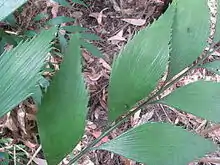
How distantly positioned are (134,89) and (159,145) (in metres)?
0.07

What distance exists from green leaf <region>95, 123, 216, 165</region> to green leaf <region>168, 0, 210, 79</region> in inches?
3.0

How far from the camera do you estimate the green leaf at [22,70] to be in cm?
45

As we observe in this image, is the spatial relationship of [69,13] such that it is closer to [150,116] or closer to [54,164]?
[150,116]

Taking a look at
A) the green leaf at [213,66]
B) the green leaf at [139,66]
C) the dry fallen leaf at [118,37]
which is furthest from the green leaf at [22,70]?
the dry fallen leaf at [118,37]

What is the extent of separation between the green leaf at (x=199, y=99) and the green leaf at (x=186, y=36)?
0.03 metres

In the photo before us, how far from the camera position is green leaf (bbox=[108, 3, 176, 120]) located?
0.51 metres

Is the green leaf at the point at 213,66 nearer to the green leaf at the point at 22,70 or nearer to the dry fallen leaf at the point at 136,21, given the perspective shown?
the green leaf at the point at 22,70

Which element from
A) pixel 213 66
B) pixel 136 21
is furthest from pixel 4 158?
pixel 136 21

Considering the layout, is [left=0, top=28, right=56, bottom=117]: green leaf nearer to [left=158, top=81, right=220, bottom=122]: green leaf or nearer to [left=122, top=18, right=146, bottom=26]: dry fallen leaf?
Answer: [left=158, top=81, right=220, bottom=122]: green leaf

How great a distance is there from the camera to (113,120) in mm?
518

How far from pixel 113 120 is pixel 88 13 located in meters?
1.35

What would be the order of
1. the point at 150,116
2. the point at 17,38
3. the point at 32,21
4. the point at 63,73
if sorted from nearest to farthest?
the point at 63,73 < the point at 17,38 < the point at 32,21 < the point at 150,116

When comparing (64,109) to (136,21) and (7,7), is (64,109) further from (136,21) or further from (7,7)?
(136,21)

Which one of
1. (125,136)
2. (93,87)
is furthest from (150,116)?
(125,136)
